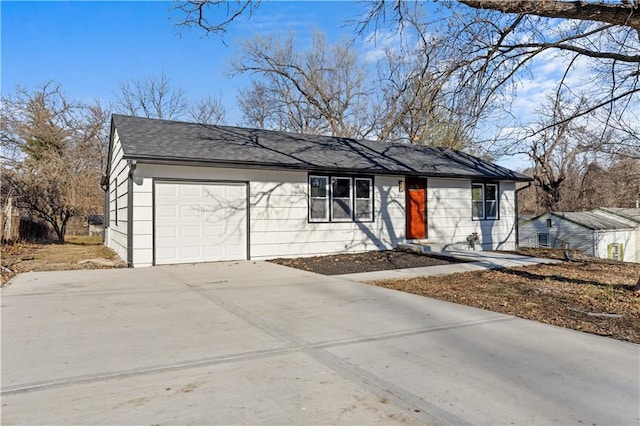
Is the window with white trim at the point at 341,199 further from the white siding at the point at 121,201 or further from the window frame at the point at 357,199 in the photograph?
the white siding at the point at 121,201

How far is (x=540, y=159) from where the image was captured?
82.3ft

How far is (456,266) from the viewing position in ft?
33.0

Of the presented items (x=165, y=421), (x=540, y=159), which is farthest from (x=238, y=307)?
(x=540, y=159)

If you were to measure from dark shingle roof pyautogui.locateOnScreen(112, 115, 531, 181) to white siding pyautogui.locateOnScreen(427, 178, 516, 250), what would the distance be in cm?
61

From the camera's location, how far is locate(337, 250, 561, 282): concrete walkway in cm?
866

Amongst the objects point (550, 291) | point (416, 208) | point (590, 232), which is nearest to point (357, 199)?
point (416, 208)

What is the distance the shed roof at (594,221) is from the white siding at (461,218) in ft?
21.6

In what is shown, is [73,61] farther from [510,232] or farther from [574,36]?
[510,232]

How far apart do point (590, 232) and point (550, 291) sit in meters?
15.4

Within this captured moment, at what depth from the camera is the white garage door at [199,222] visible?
10.1 metres

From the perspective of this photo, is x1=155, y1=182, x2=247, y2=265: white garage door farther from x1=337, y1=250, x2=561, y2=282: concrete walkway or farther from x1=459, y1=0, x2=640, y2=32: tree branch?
x1=459, y1=0, x2=640, y2=32: tree branch

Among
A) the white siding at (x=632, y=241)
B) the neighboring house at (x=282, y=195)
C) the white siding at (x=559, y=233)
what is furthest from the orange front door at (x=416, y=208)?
the white siding at (x=632, y=241)

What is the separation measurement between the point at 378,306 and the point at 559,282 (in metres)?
4.17

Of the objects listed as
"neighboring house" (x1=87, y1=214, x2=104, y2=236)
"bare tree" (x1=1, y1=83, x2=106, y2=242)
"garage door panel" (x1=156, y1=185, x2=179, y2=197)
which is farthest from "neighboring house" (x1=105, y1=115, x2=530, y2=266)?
"neighboring house" (x1=87, y1=214, x2=104, y2=236)
